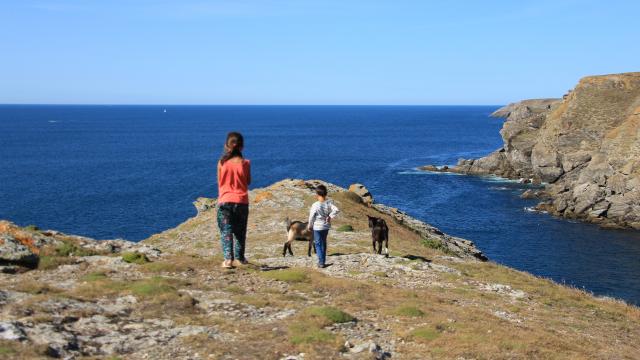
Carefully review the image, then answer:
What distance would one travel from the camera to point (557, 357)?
486 inches

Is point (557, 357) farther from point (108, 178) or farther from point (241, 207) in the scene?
point (108, 178)

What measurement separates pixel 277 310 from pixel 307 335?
6.73ft

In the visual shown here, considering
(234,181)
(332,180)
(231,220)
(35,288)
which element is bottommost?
(332,180)

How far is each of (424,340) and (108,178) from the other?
125532 millimetres

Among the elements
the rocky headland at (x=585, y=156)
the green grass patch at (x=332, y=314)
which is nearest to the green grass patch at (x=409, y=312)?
the green grass patch at (x=332, y=314)

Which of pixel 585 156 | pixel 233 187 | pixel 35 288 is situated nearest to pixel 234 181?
pixel 233 187

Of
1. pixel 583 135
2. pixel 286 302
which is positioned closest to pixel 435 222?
pixel 583 135

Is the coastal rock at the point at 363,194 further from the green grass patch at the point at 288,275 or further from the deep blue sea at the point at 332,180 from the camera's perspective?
the green grass patch at the point at 288,275

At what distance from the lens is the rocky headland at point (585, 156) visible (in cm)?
9425

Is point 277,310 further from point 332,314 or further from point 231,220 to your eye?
point 231,220

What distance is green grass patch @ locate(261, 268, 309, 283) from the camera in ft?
56.6

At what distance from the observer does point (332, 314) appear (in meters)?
13.6

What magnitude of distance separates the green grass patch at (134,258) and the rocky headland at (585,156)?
8650 cm

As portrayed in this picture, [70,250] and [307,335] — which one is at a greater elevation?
[70,250]
